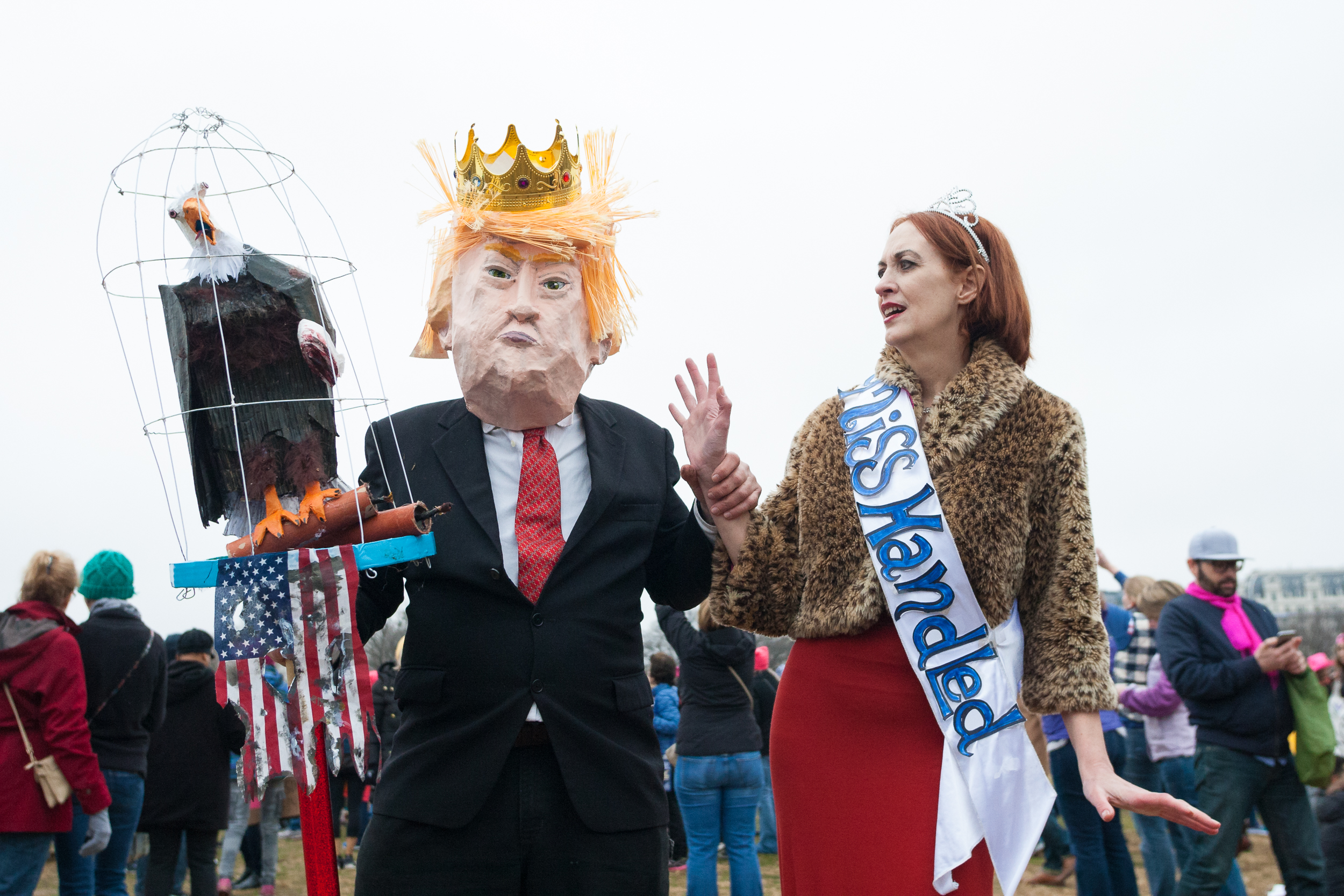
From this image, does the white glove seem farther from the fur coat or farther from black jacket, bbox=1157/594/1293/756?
black jacket, bbox=1157/594/1293/756

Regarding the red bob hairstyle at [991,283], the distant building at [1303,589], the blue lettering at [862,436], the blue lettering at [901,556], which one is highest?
the distant building at [1303,589]

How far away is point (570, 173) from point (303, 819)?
1693 mm

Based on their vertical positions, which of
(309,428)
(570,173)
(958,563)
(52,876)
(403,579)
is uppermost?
(570,173)

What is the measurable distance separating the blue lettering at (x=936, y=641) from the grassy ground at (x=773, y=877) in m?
4.70

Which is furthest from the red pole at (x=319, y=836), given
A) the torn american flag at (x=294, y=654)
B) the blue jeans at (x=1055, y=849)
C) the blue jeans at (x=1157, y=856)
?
the blue jeans at (x=1055, y=849)

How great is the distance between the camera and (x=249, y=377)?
2484 mm

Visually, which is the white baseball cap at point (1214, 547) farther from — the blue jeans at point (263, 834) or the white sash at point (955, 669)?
the blue jeans at point (263, 834)

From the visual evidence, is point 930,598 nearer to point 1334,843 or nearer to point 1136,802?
point 1136,802

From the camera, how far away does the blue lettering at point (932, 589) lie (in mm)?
2602

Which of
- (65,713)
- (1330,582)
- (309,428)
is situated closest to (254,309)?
(309,428)

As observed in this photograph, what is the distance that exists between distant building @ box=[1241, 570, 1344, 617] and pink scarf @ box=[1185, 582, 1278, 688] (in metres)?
71.6

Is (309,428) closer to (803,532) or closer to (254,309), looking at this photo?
(254,309)

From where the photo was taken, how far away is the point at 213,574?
94.2 inches

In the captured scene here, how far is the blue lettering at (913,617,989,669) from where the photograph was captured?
8.51 feet
